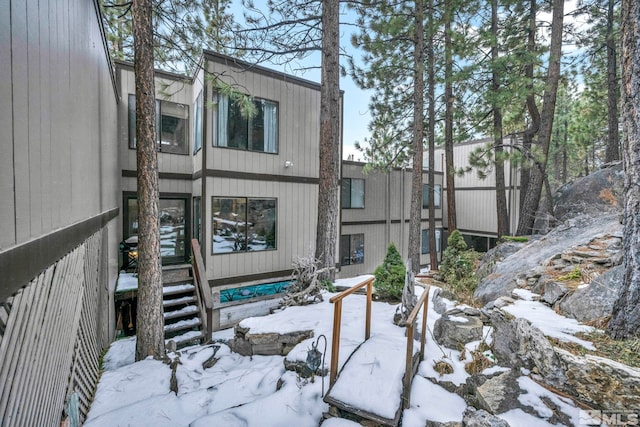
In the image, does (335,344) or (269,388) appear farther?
(269,388)

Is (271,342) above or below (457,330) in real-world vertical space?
below

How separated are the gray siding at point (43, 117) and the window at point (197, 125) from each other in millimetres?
3687

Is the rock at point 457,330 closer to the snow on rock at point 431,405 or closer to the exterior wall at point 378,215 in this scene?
the snow on rock at point 431,405

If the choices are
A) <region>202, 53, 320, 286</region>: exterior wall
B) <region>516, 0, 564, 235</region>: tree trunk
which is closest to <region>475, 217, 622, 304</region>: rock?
<region>516, 0, 564, 235</region>: tree trunk

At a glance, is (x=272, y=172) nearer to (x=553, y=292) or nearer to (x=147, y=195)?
(x=147, y=195)

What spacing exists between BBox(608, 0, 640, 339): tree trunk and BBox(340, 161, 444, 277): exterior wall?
8.64m

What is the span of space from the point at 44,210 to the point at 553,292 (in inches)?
220

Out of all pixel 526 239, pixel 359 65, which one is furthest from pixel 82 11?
pixel 526 239

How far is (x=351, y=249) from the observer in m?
11.7

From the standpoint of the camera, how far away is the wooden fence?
1334 mm

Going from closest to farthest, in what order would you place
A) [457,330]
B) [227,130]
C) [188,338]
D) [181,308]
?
1. [457,330]
2. [188,338]
3. [181,308]
4. [227,130]

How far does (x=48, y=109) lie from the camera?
196 centimetres

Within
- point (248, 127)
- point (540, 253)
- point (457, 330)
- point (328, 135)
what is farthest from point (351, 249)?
point (457, 330)

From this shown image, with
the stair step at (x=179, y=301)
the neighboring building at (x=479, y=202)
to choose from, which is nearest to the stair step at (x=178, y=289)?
the stair step at (x=179, y=301)
